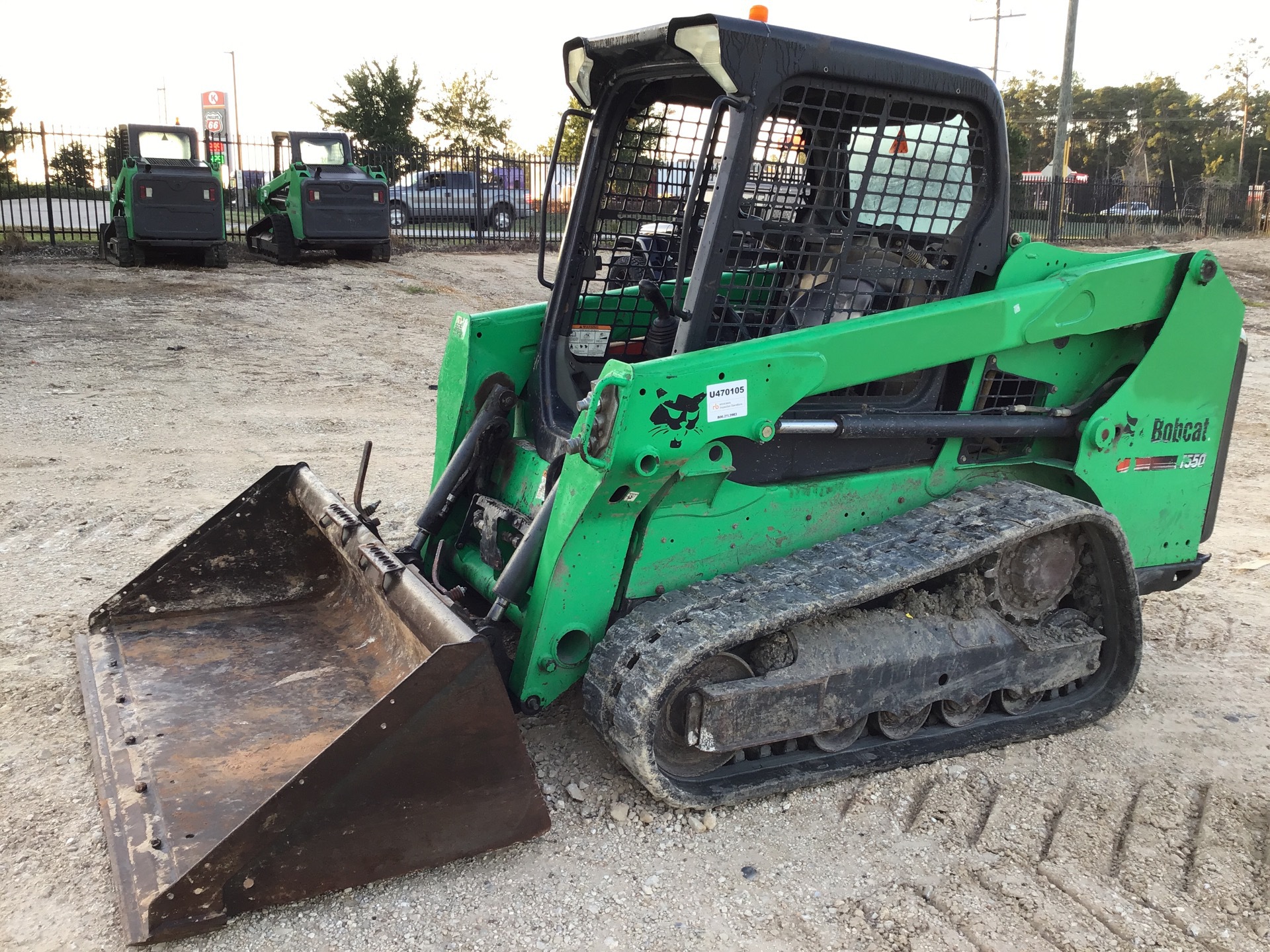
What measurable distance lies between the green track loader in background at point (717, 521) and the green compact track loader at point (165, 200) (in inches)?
471

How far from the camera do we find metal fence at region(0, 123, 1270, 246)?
18484 millimetres

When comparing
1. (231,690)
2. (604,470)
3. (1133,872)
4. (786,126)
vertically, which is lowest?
(1133,872)

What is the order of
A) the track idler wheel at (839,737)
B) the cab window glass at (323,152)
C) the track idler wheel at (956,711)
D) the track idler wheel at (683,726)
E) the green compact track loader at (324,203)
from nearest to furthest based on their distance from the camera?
the track idler wheel at (683,726) < the track idler wheel at (839,737) < the track idler wheel at (956,711) < the green compact track loader at (324,203) < the cab window glass at (323,152)

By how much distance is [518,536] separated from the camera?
12.8ft

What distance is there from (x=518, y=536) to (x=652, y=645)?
866 millimetres

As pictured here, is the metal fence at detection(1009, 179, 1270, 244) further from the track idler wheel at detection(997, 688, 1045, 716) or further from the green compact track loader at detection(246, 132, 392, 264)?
the track idler wheel at detection(997, 688, 1045, 716)

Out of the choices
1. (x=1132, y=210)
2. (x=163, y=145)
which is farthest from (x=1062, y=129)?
Result: (x=163, y=145)

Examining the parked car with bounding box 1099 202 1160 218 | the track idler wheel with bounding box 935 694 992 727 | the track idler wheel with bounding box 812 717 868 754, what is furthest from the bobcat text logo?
the parked car with bounding box 1099 202 1160 218

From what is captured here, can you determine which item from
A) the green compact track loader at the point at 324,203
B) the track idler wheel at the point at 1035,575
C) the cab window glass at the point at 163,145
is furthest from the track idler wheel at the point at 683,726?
the cab window glass at the point at 163,145

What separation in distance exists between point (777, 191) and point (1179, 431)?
6.04 ft

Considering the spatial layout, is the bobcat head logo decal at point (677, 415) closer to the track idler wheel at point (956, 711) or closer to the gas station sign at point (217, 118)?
the track idler wheel at point (956, 711)

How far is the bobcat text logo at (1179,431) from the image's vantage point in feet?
13.7

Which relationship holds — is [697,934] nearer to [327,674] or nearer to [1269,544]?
[327,674]

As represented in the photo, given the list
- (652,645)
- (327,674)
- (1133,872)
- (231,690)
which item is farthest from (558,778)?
(1133,872)
